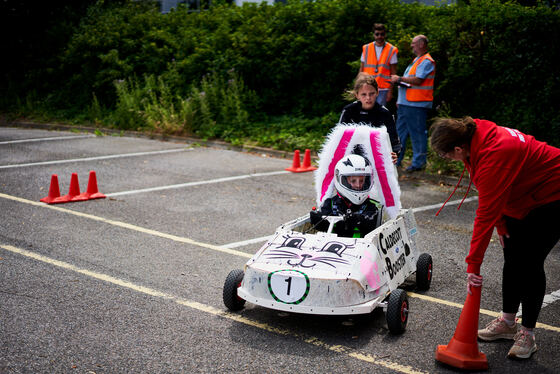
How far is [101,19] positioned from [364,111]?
16.7 meters

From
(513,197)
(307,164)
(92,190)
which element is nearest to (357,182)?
(513,197)

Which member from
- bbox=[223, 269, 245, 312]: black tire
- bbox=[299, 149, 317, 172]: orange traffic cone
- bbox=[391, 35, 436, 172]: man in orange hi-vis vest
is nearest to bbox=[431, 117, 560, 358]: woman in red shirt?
bbox=[223, 269, 245, 312]: black tire

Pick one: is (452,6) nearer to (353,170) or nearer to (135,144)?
(135,144)

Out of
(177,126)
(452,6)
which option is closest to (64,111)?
(177,126)

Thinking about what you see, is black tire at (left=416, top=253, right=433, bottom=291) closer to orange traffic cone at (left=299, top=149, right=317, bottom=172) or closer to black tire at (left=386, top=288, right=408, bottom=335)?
black tire at (left=386, top=288, right=408, bottom=335)

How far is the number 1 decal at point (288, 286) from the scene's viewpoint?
498 cm

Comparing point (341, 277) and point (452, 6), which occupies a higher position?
point (452, 6)

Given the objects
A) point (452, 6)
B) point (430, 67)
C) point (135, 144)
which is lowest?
point (135, 144)

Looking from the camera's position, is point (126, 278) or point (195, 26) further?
point (195, 26)

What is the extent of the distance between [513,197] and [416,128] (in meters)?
7.25

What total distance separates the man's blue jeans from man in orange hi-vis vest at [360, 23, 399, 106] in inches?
18.6

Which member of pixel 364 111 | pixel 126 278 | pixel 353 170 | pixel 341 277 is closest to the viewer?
pixel 341 277

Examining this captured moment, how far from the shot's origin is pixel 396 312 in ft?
16.5

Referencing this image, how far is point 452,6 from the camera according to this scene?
14367 millimetres
